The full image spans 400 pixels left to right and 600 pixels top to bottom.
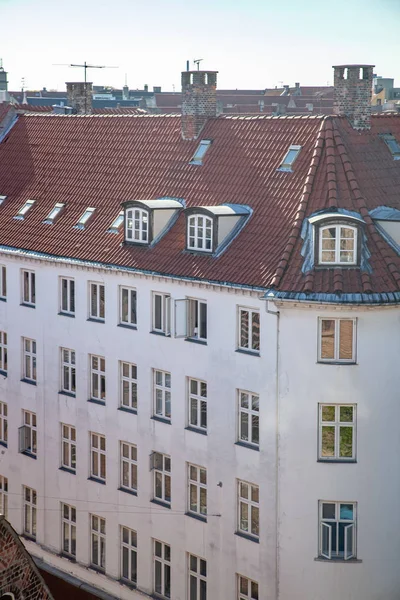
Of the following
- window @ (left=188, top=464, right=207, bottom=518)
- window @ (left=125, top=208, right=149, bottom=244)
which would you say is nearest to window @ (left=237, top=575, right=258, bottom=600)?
window @ (left=188, top=464, right=207, bottom=518)

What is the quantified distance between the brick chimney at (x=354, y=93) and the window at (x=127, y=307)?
8.92 m

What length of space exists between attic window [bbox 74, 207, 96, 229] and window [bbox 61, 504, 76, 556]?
32.8 ft

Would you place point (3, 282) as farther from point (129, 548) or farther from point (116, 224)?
point (129, 548)

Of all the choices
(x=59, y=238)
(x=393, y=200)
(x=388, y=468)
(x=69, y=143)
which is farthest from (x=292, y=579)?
(x=69, y=143)

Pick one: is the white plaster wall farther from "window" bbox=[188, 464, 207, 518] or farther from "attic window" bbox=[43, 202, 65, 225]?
"attic window" bbox=[43, 202, 65, 225]

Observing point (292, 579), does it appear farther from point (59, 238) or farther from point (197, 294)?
point (59, 238)

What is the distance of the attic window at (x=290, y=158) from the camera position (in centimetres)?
3841

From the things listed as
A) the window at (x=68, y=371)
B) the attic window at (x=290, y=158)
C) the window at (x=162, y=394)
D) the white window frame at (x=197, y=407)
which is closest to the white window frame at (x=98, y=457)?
the window at (x=68, y=371)

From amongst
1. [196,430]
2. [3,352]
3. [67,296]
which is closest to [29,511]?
[3,352]

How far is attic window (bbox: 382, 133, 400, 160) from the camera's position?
130 feet

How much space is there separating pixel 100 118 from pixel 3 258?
6.58m

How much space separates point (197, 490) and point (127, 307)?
646 cm

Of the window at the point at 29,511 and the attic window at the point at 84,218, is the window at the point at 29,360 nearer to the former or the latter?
the window at the point at 29,511

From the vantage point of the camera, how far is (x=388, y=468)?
1407 inches
